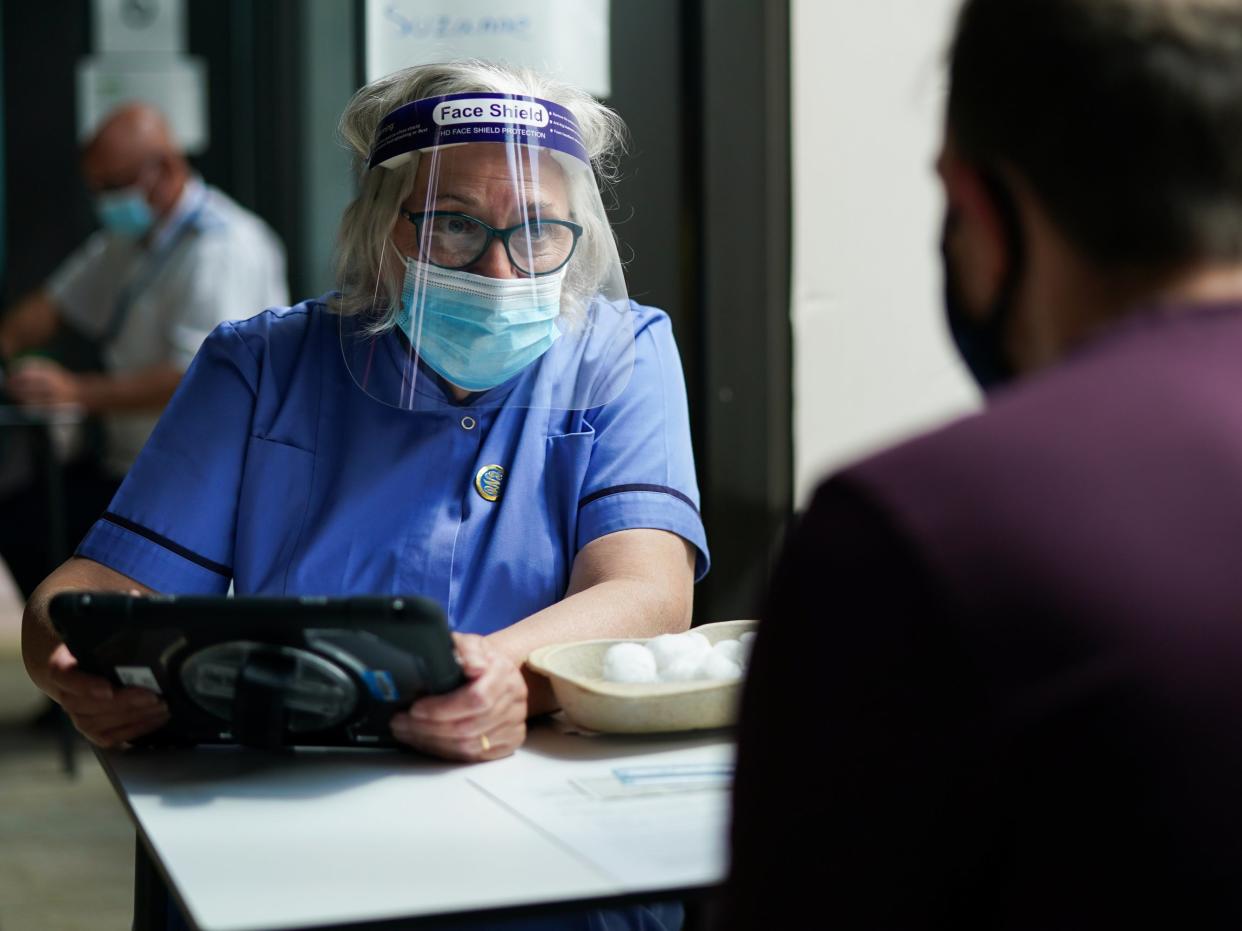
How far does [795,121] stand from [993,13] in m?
2.17

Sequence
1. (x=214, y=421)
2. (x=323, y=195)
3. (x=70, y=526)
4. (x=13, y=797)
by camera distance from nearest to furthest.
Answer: (x=214, y=421) → (x=13, y=797) → (x=70, y=526) → (x=323, y=195)

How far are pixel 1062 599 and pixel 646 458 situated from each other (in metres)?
1.07

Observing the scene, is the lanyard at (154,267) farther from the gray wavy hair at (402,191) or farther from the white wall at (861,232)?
the gray wavy hair at (402,191)

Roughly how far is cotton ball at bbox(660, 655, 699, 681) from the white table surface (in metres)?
0.05

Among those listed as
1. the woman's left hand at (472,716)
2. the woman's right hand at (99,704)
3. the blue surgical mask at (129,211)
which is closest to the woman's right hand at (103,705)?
the woman's right hand at (99,704)

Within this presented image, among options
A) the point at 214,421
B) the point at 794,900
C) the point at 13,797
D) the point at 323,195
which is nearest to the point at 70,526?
the point at 13,797

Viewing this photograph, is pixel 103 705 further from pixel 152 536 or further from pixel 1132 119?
pixel 1132 119

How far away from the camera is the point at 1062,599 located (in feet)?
1.98

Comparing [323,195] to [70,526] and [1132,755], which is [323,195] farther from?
[1132,755]

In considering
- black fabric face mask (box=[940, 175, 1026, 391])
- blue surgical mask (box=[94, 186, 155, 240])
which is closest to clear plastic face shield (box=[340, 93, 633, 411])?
black fabric face mask (box=[940, 175, 1026, 391])

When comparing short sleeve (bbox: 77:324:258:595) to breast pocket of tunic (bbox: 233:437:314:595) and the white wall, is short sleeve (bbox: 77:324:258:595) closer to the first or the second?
breast pocket of tunic (bbox: 233:437:314:595)

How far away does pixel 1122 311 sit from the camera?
28.4 inches

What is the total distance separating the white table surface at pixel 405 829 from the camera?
3.04 ft

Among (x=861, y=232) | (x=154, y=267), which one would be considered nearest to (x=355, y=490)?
(x=861, y=232)
